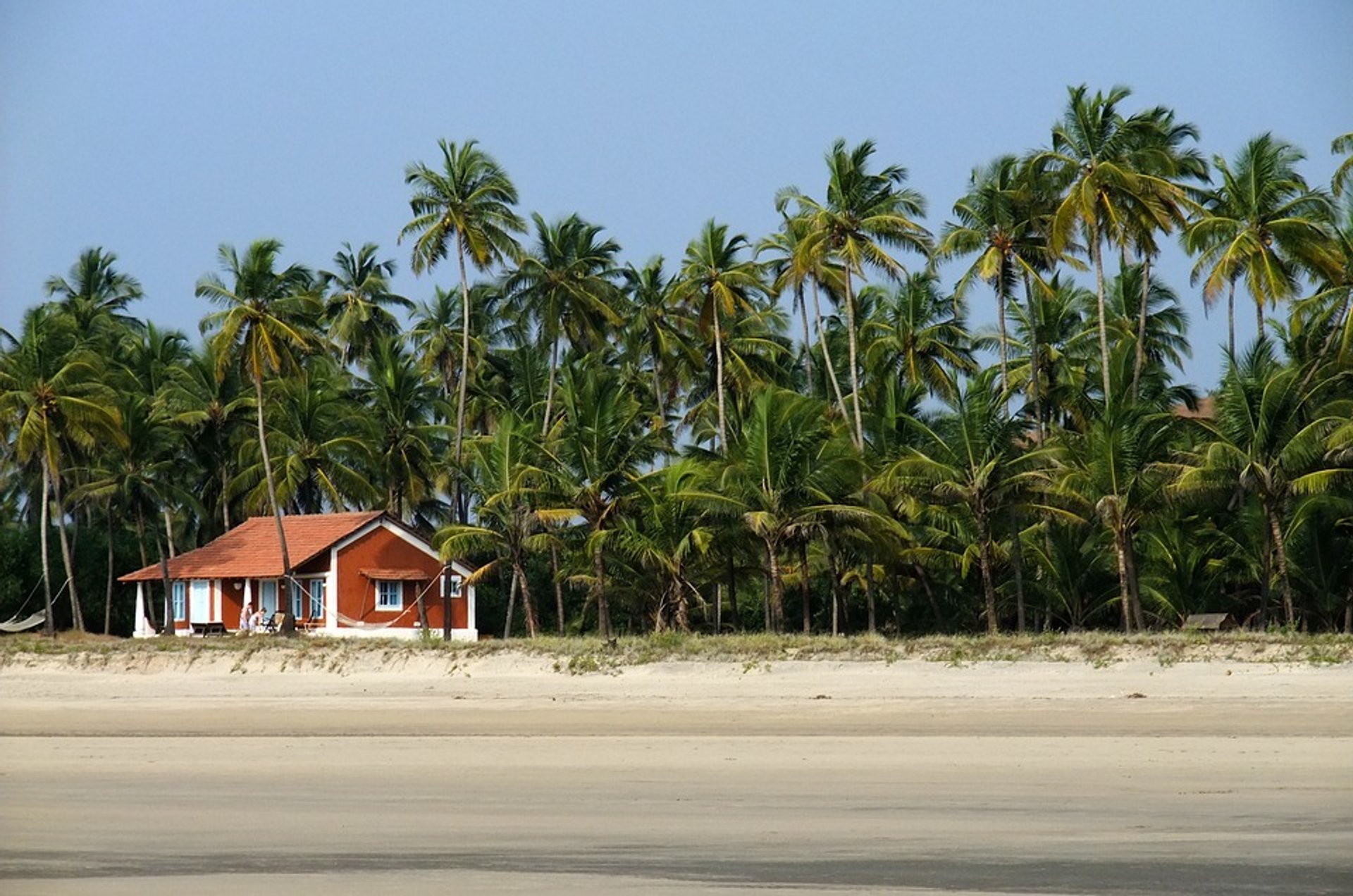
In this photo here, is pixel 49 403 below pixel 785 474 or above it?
above

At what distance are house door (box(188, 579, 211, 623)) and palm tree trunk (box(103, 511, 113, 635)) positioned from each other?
2844 millimetres

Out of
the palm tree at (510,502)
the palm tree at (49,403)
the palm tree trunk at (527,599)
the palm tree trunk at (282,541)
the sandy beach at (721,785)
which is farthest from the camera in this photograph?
the palm tree at (49,403)

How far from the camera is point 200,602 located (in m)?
42.4

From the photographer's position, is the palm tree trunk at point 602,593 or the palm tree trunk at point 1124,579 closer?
the palm tree trunk at point 1124,579

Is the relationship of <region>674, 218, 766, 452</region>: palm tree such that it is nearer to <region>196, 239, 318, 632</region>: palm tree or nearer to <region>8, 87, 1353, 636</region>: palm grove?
<region>8, 87, 1353, 636</region>: palm grove

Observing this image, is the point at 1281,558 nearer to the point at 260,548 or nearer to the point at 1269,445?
the point at 1269,445

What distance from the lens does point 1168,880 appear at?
27.8ft

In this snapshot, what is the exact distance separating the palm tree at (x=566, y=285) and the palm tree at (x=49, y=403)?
1137 centimetres

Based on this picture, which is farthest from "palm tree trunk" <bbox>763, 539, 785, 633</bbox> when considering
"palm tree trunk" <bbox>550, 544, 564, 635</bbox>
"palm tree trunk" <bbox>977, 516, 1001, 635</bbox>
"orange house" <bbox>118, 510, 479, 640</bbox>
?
"orange house" <bbox>118, 510, 479, 640</bbox>

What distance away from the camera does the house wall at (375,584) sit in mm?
39938

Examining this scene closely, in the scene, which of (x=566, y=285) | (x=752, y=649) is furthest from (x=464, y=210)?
(x=752, y=649)

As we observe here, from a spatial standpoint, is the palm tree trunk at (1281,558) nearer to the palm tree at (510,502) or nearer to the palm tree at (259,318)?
the palm tree at (510,502)

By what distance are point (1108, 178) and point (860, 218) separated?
Result: 5.95m

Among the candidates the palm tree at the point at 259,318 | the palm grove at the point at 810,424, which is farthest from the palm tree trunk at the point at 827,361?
the palm tree at the point at 259,318
